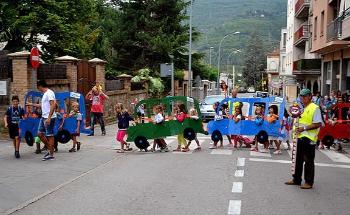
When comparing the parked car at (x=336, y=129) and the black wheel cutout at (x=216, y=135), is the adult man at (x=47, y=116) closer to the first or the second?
the black wheel cutout at (x=216, y=135)

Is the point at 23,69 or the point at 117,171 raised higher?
the point at 23,69

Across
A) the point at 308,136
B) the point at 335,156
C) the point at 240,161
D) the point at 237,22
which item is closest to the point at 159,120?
the point at 240,161

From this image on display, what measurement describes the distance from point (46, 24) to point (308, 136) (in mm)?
19114

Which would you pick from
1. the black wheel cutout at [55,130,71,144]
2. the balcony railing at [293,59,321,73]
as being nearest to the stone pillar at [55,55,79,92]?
the black wheel cutout at [55,130,71,144]

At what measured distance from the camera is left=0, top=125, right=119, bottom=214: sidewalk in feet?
27.5

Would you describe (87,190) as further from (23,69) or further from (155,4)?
(155,4)

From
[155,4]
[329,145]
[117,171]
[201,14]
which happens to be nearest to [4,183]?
[117,171]

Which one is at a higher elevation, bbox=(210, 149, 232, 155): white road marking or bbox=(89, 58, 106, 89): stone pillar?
bbox=(89, 58, 106, 89): stone pillar

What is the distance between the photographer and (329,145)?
1634 cm

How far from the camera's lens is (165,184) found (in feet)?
30.7

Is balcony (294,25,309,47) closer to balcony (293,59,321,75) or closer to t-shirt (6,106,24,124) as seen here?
balcony (293,59,321,75)

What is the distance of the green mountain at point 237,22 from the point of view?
14638 cm

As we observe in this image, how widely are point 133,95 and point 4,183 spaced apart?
2183cm

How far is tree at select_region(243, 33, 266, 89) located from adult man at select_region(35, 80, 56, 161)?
126 metres
